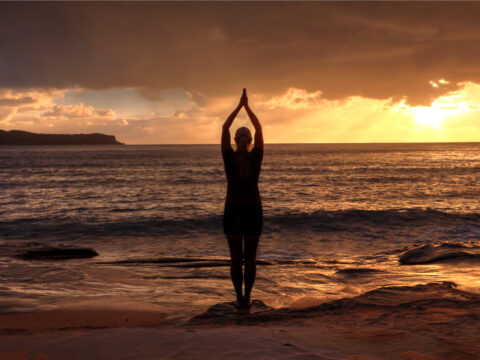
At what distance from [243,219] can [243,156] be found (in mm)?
854

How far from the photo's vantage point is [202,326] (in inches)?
169

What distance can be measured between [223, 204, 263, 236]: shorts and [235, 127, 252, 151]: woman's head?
2.68ft

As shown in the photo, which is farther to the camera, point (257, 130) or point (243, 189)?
point (257, 130)

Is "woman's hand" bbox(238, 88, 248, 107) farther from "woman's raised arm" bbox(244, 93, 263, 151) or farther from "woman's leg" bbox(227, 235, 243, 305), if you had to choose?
"woman's leg" bbox(227, 235, 243, 305)

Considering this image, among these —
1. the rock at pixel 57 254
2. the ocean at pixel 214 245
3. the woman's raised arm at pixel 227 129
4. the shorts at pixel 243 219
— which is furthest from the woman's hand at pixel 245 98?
the rock at pixel 57 254

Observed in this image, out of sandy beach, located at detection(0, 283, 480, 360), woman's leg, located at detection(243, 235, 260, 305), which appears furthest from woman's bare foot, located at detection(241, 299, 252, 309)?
sandy beach, located at detection(0, 283, 480, 360)

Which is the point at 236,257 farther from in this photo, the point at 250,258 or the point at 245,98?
the point at 245,98

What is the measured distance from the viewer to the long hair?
4.94 meters

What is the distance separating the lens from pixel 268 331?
3.84 meters

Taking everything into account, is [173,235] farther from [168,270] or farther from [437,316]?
[437,316]

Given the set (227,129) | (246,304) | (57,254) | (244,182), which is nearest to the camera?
(244,182)

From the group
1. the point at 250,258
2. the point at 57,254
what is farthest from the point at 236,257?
the point at 57,254

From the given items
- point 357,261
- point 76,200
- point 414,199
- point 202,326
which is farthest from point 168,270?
point 414,199

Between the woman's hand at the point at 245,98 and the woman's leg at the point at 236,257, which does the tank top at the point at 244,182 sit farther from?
the woman's hand at the point at 245,98
